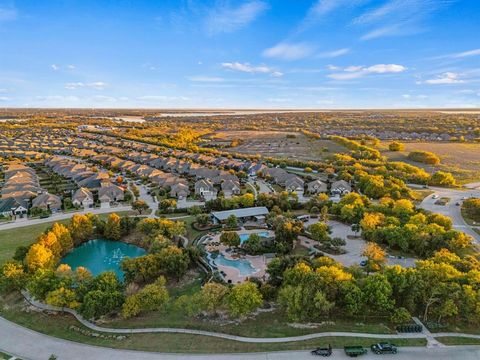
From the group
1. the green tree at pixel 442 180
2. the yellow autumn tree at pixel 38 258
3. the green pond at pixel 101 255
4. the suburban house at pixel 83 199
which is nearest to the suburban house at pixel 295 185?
the green tree at pixel 442 180

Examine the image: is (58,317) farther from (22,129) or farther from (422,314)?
(22,129)

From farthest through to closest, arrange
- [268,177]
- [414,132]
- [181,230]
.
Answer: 1. [414,132]
2. [268,177]
3. [181,230]

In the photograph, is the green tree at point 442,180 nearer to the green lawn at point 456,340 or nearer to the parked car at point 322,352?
the green lawn at point 456,340

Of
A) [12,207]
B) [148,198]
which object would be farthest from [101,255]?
[12,207]

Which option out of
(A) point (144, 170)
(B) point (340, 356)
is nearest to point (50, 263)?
(B) point (340, 356)

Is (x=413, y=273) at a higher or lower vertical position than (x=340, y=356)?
higher

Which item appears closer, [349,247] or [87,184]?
[349,247]

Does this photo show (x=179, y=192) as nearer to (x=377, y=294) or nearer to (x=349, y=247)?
(x=349, y=247)
